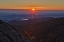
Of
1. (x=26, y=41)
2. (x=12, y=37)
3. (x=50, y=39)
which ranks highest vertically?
(x=12, y=37)

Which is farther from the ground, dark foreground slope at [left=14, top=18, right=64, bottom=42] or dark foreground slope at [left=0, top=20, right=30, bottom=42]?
dark foreground slope at [left=0, top=20, right=30, bottom=42]

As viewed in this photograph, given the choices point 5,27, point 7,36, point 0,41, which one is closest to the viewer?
point 0,41

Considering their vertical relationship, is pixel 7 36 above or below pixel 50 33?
above

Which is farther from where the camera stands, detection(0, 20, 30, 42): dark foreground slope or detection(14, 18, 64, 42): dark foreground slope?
detection(14, 18, 64, 42): dark foreground slope

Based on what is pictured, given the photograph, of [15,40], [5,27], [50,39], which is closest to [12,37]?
[15,40]

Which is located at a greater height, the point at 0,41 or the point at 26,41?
the point at 0,41

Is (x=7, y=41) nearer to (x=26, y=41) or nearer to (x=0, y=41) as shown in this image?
(x=0, y=41)

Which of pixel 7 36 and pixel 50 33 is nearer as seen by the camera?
pixel 7 36

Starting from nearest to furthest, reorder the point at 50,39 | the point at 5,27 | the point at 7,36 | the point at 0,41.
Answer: the point at 0,41, the point at 7,36, the point at 5,27, the point at 50,39

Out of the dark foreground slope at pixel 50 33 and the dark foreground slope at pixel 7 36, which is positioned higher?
the dark foreground slope at pixel 7 36

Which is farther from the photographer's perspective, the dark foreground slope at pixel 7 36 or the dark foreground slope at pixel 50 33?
the dark foreground slope at pixel 50 33

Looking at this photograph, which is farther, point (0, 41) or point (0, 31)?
point (0, 31)
